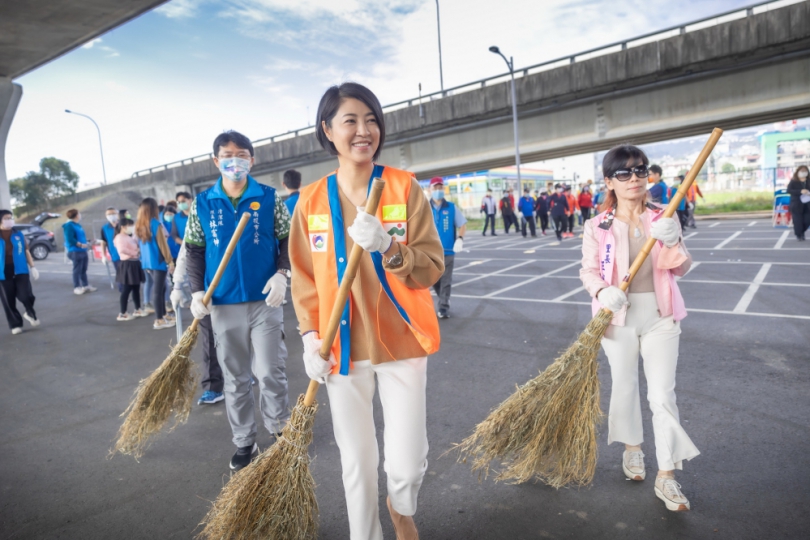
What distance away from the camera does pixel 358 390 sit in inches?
90.0

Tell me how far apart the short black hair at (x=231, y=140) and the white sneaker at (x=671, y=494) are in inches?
134

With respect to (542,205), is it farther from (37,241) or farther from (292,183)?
(37,241)

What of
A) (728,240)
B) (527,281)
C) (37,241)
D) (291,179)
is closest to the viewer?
(291,179)

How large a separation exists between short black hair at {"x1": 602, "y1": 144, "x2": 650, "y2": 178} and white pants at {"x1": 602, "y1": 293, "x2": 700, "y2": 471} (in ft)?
2.42

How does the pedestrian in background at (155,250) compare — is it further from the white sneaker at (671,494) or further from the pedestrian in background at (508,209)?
the pedestrian in background at (508,209)

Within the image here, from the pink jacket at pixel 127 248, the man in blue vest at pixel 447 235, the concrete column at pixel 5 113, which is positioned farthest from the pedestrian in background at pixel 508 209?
the concrete column at pixel 5 113

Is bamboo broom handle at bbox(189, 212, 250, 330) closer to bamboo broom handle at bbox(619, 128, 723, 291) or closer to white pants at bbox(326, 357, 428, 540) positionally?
white pants at bbox(326, 357, 428, 540)

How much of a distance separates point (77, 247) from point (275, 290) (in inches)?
455

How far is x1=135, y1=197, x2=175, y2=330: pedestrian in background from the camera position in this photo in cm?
795

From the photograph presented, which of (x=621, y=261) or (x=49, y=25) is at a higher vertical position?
(x=49, y=25)

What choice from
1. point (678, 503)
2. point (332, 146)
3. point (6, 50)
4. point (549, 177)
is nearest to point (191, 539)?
point (332, 146)

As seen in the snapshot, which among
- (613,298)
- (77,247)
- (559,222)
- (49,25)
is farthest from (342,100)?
(559,222)

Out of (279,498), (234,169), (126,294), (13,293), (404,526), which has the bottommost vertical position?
(404,526)

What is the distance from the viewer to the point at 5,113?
16.2 meters
